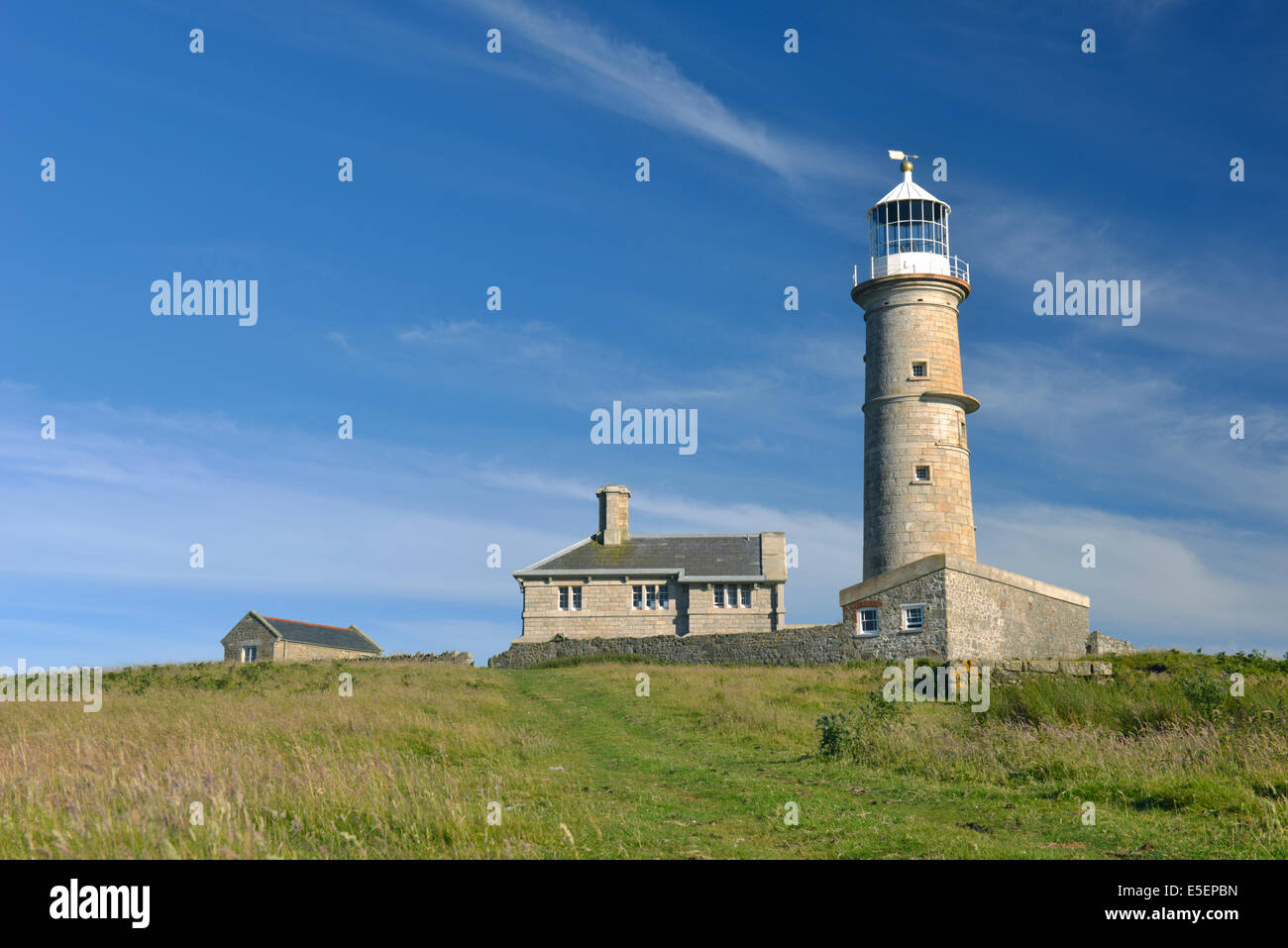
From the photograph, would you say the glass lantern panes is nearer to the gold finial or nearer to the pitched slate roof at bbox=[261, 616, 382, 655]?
the gold finial

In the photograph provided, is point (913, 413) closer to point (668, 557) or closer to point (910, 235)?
point (910, 235)

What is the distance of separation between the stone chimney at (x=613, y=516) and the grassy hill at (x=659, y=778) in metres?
28.5

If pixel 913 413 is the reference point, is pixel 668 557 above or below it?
below

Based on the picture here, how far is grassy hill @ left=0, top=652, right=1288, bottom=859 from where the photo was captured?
25.9 feet

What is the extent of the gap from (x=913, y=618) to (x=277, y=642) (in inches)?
1333

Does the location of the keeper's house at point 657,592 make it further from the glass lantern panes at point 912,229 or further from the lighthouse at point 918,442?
the glass lantern panes at point 912,229

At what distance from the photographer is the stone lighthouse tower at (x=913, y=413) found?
36.2 metres

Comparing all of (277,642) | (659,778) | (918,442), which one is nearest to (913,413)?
(918,442)

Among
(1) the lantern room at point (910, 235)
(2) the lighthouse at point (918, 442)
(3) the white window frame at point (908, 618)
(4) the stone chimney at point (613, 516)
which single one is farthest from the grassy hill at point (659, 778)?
(4) the stone chimney at point (613, 516)

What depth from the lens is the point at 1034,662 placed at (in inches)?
979

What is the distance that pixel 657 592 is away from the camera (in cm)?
4734
